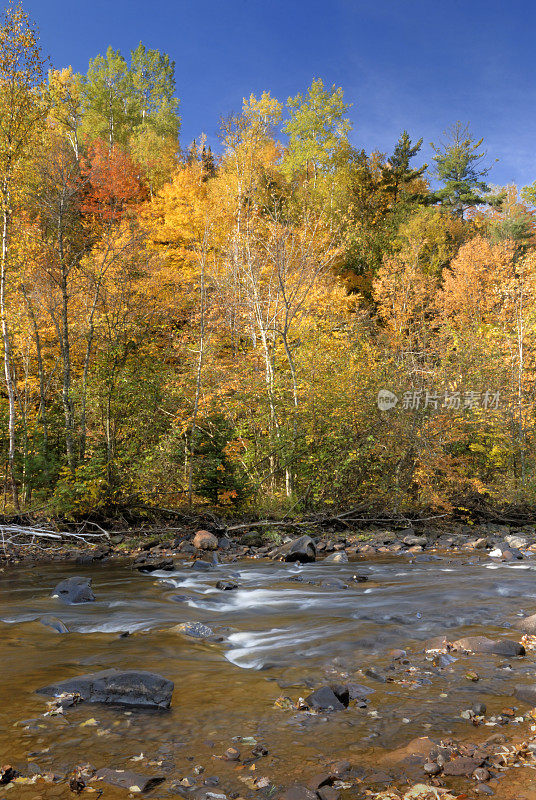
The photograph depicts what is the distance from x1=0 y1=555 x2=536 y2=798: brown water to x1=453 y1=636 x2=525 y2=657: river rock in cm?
20

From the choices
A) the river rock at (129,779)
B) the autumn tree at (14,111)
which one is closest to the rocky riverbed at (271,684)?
the river rock at (129,779)

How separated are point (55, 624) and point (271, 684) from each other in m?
2.91

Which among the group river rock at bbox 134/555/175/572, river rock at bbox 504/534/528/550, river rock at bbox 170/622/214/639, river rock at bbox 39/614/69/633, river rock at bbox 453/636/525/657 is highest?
river rock at bbox 453/636/525/657

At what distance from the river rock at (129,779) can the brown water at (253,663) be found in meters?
0.06

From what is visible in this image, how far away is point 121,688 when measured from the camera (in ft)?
13.2

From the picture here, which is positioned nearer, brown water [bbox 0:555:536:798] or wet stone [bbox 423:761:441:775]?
wet stone [bbox 423:761:441:775]

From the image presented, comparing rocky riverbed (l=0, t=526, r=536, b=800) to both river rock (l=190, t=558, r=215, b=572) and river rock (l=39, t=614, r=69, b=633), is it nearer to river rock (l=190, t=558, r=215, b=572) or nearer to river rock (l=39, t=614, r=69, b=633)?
river rock (l=39, t=614, r=69, b=633)

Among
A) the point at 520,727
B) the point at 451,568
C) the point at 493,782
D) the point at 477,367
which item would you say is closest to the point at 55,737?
the point at 493,782

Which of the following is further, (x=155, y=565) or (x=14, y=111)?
(x=14, y=111)

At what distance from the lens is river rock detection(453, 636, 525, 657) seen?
496cm

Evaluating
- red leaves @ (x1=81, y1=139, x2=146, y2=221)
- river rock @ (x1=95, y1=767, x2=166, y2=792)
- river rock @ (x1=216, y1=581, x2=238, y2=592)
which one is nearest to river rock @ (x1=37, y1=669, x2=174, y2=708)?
river rock @ (x1=95, y1=767, x2=166, y2=792)

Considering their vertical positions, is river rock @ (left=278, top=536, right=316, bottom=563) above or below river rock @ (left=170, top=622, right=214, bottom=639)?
below

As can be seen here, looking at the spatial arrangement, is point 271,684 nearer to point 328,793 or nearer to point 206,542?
point 328,793

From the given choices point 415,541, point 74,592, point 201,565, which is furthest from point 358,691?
point 415,541
